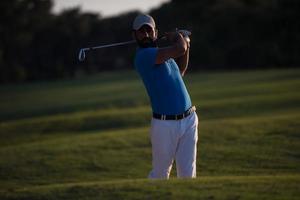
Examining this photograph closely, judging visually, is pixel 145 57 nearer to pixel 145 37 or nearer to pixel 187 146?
pixel 145 37

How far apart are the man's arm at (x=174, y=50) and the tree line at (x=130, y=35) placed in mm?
44629

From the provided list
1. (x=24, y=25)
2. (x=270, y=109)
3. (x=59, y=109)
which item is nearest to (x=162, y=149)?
(x=270, y=109)

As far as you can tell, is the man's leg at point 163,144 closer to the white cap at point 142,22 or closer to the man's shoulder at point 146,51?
the man's shoulder at point 146,51

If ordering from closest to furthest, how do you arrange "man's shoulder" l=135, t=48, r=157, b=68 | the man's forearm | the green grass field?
the green grass field
"man's shoulder" l=135, t=48, r=157, b=68
the man's forearm

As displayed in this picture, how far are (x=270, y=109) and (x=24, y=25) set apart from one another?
54.3 meters

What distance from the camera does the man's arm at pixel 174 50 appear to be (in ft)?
25.2

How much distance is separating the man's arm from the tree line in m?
44.6

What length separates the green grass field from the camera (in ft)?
25.1

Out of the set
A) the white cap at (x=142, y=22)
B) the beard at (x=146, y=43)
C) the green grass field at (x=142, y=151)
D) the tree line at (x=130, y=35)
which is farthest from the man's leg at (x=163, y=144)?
the tree line at (x=130, y=35)

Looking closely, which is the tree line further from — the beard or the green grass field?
the beard

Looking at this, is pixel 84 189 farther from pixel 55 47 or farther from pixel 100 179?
pixel 55 47

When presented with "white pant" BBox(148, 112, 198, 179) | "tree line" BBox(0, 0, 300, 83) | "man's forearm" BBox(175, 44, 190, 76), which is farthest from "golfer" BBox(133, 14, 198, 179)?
"tree line" BBox(0, 0, 300, 83)

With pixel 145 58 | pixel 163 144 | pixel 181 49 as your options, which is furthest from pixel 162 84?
pixel 163 144

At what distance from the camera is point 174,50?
302 inches
